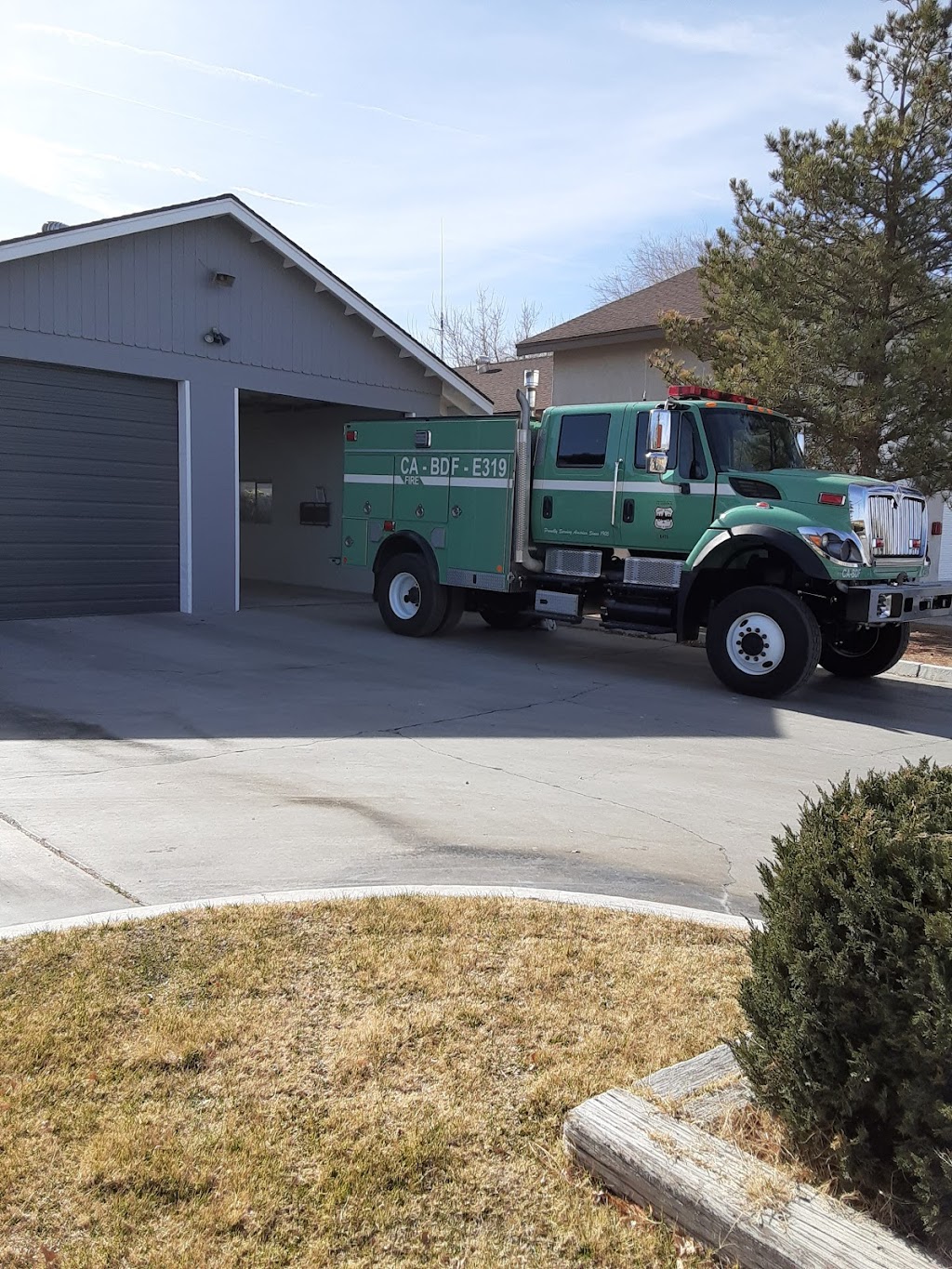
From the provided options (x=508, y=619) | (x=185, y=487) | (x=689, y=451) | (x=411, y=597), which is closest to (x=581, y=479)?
(x=689, y=451)

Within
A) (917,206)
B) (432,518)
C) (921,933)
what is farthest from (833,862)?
(917,206)

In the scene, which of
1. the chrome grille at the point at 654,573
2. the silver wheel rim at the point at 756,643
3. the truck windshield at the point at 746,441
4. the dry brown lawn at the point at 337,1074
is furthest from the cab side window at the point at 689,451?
the dry brown lawn at the point at 337,1074

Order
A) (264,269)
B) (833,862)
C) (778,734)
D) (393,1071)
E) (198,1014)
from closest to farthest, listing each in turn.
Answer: (833,862) < (393,1071) < (198,1014) < (778,734) < (264,269)

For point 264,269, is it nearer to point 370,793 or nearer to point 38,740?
point 38,740

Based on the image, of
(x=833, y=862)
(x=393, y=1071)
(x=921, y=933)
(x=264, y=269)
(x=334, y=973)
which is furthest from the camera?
(x=264, y=269)

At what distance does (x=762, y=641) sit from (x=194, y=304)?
30.5ft

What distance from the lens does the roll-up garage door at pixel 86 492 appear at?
522 inches

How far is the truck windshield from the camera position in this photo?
1084 centimetres

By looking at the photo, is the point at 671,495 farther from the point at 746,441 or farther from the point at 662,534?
the point at 746,441

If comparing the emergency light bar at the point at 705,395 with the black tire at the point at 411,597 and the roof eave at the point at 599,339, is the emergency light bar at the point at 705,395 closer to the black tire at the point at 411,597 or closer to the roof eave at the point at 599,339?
the black tire at the point at 411,597

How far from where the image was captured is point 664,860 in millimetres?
5520

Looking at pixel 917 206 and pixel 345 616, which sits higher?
pixel 917 206

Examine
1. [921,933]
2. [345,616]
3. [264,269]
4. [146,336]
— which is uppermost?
[264,269]

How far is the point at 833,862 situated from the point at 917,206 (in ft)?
43.5
